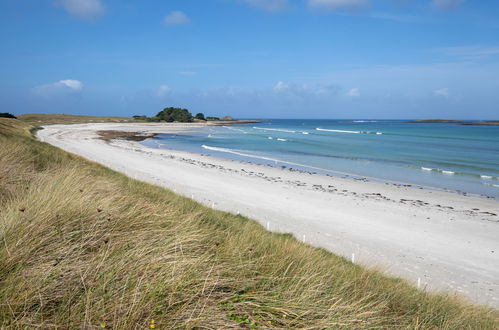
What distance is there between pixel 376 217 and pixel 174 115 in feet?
462

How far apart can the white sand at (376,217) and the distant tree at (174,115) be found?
12413 centimetres

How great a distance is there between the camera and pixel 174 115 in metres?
151

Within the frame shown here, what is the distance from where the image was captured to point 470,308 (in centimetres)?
589

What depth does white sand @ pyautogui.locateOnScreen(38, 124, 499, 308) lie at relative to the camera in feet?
36.5

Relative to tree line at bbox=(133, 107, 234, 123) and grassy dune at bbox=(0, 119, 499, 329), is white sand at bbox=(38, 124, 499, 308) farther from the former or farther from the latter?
tree line at bbox=(133, 107, 234, 123)

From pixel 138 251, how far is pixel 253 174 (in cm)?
2540

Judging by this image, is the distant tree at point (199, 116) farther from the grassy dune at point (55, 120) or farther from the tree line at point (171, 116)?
the grassy dune at point (55, 120)

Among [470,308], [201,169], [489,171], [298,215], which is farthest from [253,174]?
[470,308]

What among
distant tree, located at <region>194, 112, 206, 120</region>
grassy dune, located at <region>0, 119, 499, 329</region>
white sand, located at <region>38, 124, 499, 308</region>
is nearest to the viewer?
grassy dune, located at <region>0, 119, 499, 329</region>

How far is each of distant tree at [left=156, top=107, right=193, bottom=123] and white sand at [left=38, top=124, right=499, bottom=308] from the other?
407 feet

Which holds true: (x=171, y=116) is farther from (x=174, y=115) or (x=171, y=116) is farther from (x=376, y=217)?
(x=376, y=217)

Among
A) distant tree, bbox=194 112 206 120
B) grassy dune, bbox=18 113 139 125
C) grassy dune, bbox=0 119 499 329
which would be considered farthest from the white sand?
distant tree, bbox=194 112 206 120

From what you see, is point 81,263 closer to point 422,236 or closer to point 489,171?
point 422,236

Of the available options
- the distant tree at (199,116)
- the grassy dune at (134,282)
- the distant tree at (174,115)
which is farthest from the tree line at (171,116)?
the grassy dune at (134,282)
